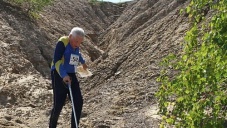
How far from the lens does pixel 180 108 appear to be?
14.5 ft

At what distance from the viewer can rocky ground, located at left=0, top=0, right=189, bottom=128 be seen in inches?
295

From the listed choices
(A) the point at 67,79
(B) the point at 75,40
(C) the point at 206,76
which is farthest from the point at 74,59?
(C) the point at 206,76

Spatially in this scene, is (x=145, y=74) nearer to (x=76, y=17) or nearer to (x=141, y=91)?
(x=141, y=91)

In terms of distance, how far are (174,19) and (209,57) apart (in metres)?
7.56

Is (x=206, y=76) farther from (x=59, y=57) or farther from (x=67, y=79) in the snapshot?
(x=59, y=57)

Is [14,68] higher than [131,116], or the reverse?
[14,68]

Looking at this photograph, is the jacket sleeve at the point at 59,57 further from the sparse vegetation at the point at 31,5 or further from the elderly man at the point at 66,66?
the sparse vegetation at the point at 31,5

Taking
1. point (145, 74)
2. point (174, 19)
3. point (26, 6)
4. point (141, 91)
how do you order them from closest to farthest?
point (141, 91), point (145, 74), point (174, 19), point (26, 6)

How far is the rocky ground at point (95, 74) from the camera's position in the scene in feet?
24.6

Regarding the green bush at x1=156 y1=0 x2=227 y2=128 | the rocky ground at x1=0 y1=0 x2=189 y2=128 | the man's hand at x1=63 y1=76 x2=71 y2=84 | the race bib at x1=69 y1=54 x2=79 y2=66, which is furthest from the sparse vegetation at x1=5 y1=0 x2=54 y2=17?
the green bush at x1=156 y1=0 x2=227 y2=128

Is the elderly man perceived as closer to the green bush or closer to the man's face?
the man's face

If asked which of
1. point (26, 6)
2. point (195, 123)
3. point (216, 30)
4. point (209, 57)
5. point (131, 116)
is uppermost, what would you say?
point (26, 6)

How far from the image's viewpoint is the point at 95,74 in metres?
11.1

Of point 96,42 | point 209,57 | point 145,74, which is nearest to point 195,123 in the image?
point 209,57
